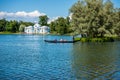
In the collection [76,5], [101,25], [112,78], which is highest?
[76,5]

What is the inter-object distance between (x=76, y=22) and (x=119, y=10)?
21045 millimetres

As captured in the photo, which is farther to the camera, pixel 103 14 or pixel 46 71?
pixel 103 14

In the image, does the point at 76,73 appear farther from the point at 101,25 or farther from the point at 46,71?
the point at 101,25

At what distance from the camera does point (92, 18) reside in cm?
7650

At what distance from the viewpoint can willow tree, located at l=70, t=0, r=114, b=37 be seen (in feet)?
251

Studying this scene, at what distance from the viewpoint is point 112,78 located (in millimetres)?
22453

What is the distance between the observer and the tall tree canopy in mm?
76688

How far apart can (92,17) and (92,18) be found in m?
0.27

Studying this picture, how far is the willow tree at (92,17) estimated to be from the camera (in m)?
76.6

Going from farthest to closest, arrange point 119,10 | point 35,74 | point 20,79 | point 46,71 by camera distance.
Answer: point 119,10 < point 46,71 < point 35,74 < point 20,79

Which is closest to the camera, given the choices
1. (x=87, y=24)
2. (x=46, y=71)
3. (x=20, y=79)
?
(x=20, y=79)

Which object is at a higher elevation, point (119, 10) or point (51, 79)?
point (119, 10)

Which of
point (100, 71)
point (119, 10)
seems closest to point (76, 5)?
point (119, 10)

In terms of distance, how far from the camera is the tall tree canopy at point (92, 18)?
252ft
